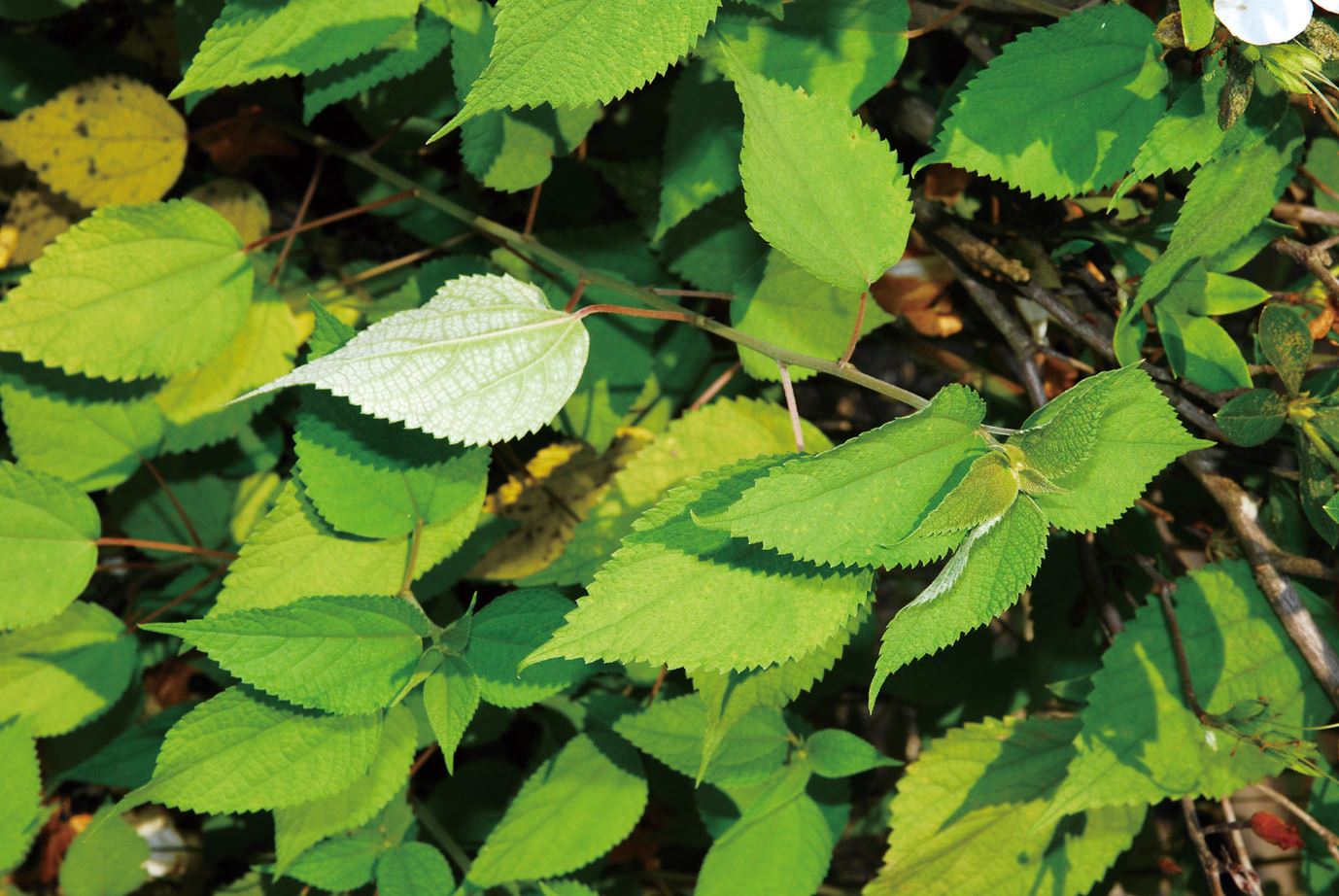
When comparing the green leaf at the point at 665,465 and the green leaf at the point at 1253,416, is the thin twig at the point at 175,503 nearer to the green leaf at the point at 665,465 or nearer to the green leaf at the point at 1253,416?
the green leaf at the point at 665,465

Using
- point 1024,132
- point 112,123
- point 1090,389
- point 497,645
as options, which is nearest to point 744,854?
point 497,645

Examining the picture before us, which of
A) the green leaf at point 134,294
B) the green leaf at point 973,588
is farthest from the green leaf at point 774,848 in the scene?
the green leaf at point 134,294

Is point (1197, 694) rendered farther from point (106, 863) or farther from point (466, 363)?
point (106, 863)

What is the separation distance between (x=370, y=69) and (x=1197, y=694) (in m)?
1.00

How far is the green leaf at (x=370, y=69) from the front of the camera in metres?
0.99

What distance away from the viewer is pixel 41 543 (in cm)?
104

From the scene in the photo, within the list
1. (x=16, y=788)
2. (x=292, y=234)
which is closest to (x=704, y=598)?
(x=292, y=234)

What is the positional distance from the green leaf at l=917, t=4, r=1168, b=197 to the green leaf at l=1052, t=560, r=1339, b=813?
434 millimetres

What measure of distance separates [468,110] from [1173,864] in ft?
3.68

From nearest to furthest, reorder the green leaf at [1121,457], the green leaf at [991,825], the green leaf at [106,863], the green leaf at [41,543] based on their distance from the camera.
A: 1. the green leaf at [1121,457]
2. the green leaf at [41,543]
3. the green leaf at [991,825]
4. the green leaf at [106,863]

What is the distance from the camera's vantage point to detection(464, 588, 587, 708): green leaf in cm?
90

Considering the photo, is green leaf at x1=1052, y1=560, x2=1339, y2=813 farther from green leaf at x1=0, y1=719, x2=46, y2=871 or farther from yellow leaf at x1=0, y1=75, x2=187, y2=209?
yellow leaf at x1=0, y1=75, x2=187, y2=209

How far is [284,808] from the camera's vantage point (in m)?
0.99

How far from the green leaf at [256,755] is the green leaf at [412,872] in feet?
0.55
